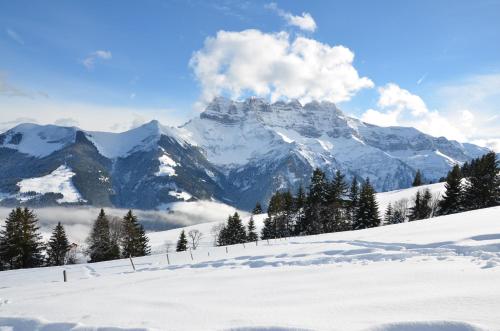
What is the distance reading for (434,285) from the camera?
9.30 metres

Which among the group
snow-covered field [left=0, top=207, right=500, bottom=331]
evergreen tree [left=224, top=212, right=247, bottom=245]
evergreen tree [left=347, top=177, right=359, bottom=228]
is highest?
evergreen tree [left=347, top=177, right=359, bottom=228]

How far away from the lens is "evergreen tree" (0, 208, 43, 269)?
54.1 meters

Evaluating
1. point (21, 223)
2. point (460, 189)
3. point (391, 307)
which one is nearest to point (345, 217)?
point (460, 189)

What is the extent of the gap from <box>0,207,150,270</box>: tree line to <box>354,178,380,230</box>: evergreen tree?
131 feet

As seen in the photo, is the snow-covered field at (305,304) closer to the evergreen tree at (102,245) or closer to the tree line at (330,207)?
the tree line at (330,207)

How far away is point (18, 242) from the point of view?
54.3m

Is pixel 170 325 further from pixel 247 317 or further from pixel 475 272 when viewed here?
pixel 475 272

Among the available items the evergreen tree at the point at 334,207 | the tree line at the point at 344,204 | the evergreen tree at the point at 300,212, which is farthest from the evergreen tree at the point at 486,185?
the evergreen tree at the point at 300,212

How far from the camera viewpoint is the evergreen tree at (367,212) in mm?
68250

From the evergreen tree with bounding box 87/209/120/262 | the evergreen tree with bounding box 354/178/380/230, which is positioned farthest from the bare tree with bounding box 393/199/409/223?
the evergreen tree with bounding box 87/209/120/262

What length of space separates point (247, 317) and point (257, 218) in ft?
426

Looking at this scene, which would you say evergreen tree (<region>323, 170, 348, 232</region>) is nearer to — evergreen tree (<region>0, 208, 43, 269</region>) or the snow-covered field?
evergreen tree (<region>0, 208, 43, 269</region>)

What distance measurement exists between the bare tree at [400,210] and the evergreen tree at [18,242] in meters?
81.7

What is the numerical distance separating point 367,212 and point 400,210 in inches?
1771
